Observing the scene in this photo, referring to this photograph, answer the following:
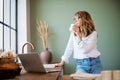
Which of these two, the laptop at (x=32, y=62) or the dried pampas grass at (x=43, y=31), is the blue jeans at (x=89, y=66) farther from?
the dried pampas grass at (x=43, y=31)

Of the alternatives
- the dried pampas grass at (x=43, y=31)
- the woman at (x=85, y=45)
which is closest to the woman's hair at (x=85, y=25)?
the woman at (x=85, y=45)

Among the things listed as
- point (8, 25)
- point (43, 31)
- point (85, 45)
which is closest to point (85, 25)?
point (85, 45)

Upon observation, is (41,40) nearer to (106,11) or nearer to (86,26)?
(106,11)

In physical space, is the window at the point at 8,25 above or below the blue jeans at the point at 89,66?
above

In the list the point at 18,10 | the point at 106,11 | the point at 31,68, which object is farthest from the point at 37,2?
the point at 31,68

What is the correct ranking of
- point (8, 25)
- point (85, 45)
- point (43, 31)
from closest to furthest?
point (85, 45) → point (8, 25) → point (43, 31)

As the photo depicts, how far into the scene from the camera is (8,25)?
3473 mm

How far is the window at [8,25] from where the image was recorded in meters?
3.08

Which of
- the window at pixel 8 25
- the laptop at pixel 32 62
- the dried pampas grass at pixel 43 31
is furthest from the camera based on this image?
the dried pampas grass at pixel 43 31

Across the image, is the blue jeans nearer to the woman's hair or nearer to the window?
the woman's hair

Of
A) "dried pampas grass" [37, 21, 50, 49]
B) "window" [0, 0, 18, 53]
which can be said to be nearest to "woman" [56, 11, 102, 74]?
"window" [0, 0, 18, 53]

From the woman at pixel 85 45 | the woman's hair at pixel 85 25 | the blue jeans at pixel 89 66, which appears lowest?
the blue jeans at pixel 89 66

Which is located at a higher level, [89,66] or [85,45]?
[85,45]

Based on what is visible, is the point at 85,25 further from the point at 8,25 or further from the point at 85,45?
the point at 8,25
